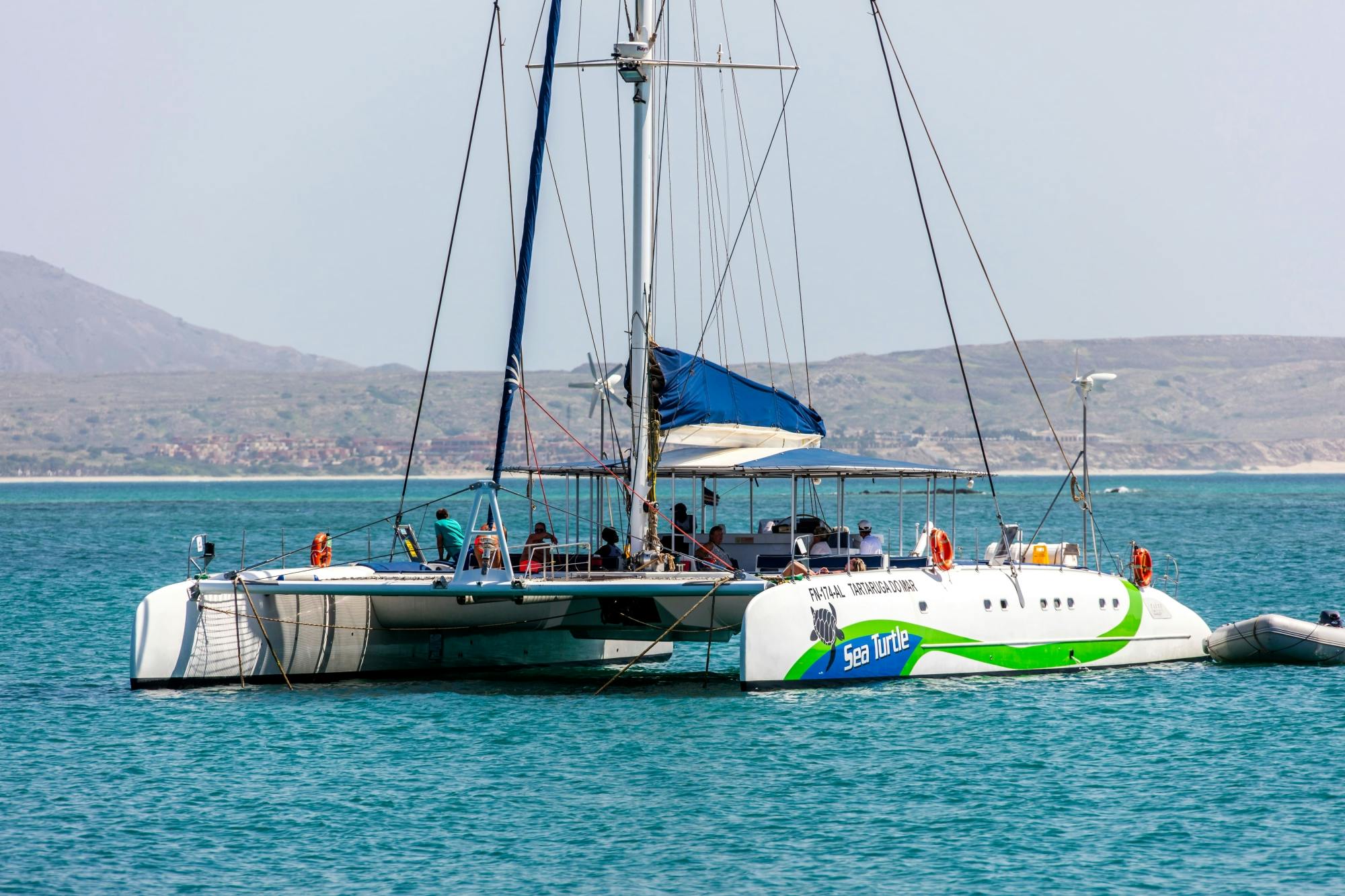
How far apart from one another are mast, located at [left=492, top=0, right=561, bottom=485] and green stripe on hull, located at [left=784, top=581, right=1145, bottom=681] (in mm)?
4685

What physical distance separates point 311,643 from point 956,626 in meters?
8.57

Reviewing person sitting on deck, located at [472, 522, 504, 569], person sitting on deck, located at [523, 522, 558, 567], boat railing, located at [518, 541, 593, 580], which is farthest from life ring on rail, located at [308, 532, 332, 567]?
person sitting on deck, located at [472, 522, 504, 569]

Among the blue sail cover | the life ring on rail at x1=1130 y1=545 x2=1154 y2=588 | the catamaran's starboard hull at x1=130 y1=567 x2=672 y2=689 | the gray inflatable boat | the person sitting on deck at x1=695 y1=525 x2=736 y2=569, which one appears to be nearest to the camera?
the catamaran's starboard hull at x1=130 y1=567 x2=672 y2=689

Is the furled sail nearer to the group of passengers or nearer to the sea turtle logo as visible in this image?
the group of passengers

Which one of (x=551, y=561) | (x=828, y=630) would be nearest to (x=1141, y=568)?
(x=828, y=630)

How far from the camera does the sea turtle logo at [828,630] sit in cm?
2102

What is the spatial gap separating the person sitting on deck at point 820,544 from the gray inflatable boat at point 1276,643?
22.0ft

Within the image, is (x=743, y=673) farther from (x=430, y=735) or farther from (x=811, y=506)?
(x=811, y=506)

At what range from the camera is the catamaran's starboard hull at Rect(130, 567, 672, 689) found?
Answer: 72.7 ft

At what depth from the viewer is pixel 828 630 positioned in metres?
21.2

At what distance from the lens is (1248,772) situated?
18.6 metres

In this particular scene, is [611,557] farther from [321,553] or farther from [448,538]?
[321,553]

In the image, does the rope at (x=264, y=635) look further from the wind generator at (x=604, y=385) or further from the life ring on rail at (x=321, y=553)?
the wind generator at (x=604, y=385)

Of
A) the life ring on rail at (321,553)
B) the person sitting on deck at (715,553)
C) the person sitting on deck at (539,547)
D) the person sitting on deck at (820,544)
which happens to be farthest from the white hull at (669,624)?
the person sitting on deck at (820,544)
